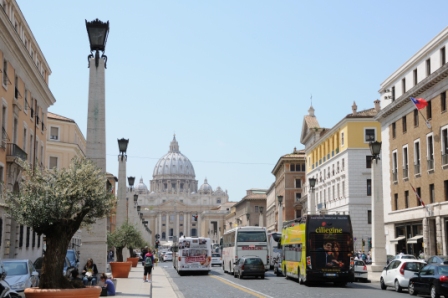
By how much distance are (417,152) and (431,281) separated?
2506 cm

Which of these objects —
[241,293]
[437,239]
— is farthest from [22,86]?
[437,239]

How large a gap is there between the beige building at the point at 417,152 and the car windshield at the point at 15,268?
1124 inches

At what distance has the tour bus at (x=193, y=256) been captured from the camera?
47.1 metres

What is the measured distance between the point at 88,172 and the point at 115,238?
2640cm

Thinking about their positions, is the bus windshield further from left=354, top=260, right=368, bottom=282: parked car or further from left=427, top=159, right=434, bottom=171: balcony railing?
left=427, top=159, right=434, bottom=171: balcony railing

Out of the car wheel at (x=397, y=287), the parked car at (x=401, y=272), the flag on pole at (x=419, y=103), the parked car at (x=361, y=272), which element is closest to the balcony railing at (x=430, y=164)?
the flag on pole at (x=419, y=103)

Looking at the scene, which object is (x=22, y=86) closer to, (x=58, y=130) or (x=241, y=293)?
(x=241, y=293)

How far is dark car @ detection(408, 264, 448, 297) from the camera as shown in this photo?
78.3 feet

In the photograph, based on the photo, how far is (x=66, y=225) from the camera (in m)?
16.7

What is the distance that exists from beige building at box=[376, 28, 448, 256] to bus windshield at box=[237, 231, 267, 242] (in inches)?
419

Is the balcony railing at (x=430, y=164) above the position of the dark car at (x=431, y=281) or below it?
above

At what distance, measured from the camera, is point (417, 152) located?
48562 mm

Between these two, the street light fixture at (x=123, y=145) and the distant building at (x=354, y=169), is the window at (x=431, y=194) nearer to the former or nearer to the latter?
the distant building at (x=354, y=169)

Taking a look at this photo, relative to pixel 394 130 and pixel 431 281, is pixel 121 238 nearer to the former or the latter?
pixel 431 281
